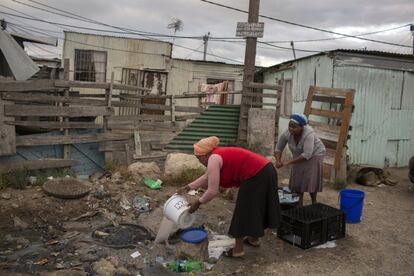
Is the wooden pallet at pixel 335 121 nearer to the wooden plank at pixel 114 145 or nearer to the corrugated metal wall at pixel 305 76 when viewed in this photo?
the corrugated metal wall at pixel 305 76

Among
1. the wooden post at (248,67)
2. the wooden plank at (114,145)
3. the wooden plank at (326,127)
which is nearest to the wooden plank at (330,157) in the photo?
the wooden plank at (326,127)

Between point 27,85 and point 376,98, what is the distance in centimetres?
834

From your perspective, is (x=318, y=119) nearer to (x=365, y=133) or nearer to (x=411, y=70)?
(x=365, y=133)

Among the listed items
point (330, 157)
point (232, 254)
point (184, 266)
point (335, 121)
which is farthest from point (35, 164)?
point (335, 121)

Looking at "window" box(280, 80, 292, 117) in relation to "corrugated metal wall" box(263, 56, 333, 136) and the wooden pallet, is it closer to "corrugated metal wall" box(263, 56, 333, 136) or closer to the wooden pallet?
"corrugated metal wall" box(263, 56, 333, 136)

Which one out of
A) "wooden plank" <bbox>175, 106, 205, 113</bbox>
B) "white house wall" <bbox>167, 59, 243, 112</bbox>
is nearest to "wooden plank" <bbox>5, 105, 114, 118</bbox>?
"wooden plank" <bbox>175, 106, 205, 113</bbox>

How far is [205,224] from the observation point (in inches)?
228

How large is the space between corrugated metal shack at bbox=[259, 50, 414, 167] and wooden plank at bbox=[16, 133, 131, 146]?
567 cm

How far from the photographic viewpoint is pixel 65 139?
730cm

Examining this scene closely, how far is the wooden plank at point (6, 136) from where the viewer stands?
6.48 meters

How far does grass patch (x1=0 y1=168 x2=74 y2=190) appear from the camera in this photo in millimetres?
6438

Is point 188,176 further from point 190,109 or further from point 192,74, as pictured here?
point 192,74

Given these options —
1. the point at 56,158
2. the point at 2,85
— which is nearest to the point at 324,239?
the point at 56,158

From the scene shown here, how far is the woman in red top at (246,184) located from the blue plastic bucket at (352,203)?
72.6 inches
